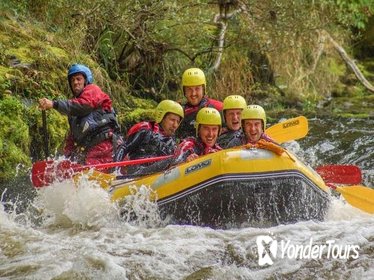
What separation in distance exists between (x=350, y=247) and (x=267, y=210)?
86 cm

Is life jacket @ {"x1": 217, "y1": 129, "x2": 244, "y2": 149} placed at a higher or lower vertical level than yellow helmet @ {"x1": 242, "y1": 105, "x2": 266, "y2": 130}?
lower

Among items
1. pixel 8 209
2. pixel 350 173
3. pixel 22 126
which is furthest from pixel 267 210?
pixel 22 126

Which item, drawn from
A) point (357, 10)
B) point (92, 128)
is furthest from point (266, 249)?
point (357, 10)

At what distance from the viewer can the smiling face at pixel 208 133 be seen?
624 cm

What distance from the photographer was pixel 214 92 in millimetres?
11195

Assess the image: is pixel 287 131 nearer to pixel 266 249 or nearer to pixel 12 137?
pixel 266 249

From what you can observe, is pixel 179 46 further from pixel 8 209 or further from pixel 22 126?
pixel 8 209

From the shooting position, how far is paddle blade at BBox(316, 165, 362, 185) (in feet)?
23.0

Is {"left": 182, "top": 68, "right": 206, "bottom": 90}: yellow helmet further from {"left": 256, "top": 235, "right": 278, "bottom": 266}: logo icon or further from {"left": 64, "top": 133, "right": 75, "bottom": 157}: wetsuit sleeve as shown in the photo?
{"left": 256, "top": 235, "right": 278, "bottom": 266}: logo icon

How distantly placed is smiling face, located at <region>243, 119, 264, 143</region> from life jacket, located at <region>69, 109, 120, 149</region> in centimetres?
151

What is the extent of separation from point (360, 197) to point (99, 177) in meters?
2.44

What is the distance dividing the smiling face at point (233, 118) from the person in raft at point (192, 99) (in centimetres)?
61

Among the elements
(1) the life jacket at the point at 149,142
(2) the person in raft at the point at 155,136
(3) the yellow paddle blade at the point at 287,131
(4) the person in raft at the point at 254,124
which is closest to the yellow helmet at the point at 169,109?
(2) the person in raft at the point at 155,136

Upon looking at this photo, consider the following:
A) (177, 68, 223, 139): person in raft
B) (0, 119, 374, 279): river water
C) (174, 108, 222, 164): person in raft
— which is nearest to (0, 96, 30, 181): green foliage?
(0, 119, 374, 279): river water
